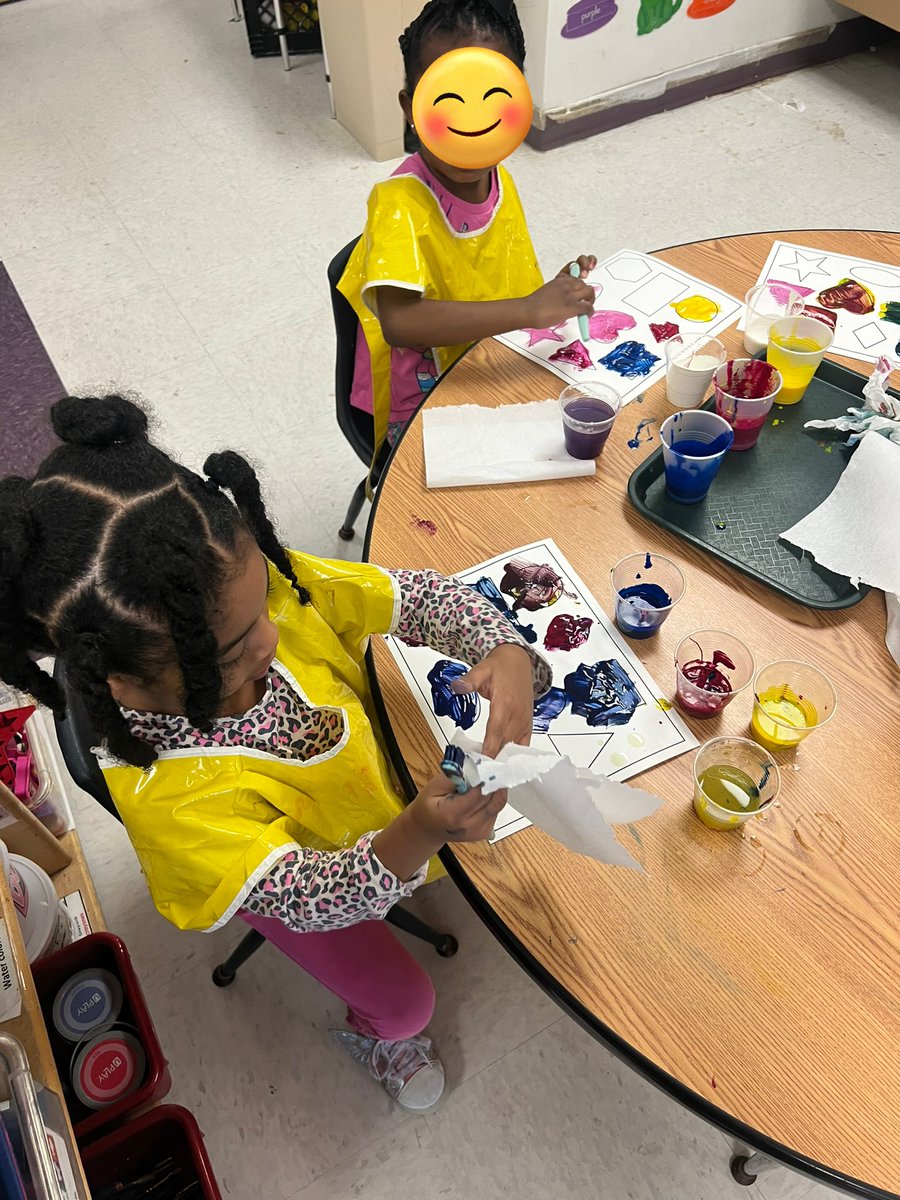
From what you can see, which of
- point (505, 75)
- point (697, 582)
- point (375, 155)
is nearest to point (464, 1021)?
point (697, 582)

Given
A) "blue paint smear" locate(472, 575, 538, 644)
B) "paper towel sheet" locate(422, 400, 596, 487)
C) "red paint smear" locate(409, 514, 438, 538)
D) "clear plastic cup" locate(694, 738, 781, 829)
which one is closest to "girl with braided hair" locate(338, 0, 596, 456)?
"paper towel sheet" locate(422, 400, 596, 487)

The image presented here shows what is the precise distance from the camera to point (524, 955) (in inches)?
34.6

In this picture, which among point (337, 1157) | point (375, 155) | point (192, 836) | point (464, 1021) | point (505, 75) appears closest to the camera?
point (192, 836)

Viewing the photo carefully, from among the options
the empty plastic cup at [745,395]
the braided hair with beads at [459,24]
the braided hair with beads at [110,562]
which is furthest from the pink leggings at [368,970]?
the braided hair with beads at [459,24]

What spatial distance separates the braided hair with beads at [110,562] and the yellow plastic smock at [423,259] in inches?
28.2

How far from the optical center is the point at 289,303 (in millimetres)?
2852

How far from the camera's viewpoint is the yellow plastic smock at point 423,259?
146 centimetres

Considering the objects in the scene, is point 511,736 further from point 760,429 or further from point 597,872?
point 760,429

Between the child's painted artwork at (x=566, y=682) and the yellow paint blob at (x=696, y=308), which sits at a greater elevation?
the yellow paint blob at (x=696, y=308)

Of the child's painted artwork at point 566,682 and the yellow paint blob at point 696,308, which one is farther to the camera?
the yellow paint blob at point 696,308

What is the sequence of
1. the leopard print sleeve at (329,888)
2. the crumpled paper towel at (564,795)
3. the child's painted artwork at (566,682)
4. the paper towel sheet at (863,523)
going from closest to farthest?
1. the crumpled paper towel at (564,795)
2. the leopard print sleeve at (329,888)
3. the child's painted artwork at (566,682)
4. the paper towel sheet at (863,523)

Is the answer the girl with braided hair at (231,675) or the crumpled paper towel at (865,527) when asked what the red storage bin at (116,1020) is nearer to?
the girl with braided hair at (231,675)

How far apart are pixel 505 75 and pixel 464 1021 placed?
5.00 ft
